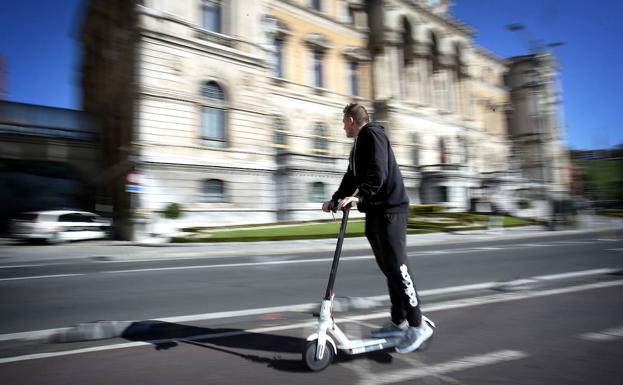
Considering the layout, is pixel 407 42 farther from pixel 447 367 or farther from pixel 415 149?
pixel 447 367

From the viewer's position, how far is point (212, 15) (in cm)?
2488

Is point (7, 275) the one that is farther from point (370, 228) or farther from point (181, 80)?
point (181, 80)

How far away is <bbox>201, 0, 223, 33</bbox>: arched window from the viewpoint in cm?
2450

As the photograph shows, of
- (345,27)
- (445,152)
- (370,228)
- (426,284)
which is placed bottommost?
(426,284)

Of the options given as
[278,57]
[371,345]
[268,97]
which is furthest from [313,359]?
[278,57]

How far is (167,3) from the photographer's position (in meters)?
22.2

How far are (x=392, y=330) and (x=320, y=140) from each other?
30202 mm

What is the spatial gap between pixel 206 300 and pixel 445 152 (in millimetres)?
38672

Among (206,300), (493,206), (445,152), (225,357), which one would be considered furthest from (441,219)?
(225,357)

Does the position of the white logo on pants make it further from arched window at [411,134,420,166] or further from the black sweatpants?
arched window at [411,134,420,166]

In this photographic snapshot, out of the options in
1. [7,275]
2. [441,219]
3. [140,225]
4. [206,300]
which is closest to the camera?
[206,300]

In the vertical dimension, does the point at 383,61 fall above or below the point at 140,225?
above

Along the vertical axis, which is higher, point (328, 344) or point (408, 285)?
point (408, 285)

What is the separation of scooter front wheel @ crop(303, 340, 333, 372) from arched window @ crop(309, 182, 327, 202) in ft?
75.2
